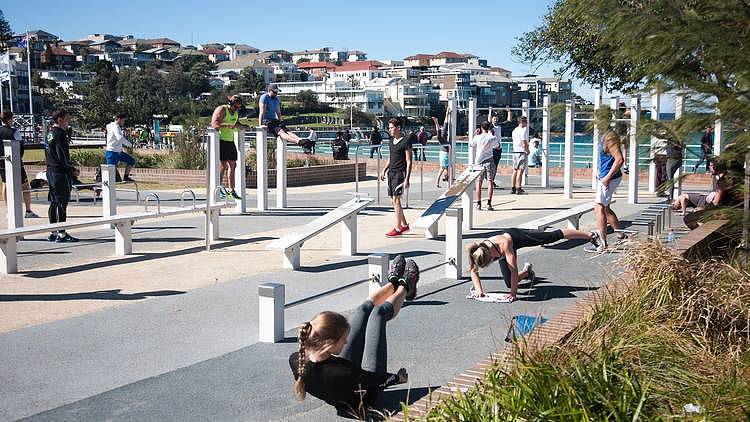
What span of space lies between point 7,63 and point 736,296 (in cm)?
3037

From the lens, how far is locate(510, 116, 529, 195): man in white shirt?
19.5 metres

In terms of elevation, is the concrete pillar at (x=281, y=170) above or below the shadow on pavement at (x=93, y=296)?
above

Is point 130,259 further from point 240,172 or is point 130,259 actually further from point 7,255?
point 240,172

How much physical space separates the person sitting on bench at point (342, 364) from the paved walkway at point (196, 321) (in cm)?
24

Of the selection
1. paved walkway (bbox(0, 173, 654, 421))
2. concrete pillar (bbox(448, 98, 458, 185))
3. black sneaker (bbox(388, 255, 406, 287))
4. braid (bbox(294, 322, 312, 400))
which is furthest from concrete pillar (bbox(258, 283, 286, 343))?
concrete pillar (bbox(448, 98, 458, 185))

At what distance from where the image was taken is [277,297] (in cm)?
693

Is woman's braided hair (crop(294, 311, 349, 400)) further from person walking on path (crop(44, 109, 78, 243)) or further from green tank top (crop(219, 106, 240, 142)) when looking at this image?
green tank top (crop(219, 106, 240, 142))

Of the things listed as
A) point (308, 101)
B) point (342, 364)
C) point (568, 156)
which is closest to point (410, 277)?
point (342, 364)

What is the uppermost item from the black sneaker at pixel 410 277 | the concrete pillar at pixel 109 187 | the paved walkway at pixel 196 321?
the concrete pillar at pixel 109 187

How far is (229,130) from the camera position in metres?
15.7

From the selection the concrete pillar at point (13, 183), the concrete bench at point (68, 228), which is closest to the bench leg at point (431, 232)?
the concrete bench at point (68, 228)

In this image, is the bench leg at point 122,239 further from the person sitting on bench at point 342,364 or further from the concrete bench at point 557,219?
the person sitting on bench at point 342,364

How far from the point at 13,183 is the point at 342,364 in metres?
7.67

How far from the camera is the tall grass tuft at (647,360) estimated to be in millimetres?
4074
